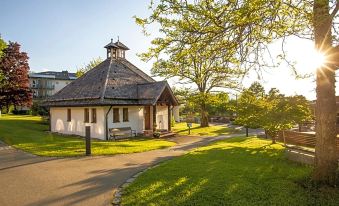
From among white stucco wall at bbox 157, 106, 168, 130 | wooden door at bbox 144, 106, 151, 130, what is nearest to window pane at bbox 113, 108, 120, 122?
wooden door at bbox 144, 106, 151, 130

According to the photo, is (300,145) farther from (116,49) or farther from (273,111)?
(116,49)

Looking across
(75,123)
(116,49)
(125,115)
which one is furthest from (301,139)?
(116,49)

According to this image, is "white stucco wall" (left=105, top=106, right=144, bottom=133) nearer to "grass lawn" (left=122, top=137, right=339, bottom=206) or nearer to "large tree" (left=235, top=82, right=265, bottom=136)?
"large tree" (left=235, top=82, right=265, bottom=136)

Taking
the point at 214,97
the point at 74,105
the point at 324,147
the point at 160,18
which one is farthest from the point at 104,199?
the point at 214,97

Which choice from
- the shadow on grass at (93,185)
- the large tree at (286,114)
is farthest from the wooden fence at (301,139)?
the shadow on grass at (93,185)

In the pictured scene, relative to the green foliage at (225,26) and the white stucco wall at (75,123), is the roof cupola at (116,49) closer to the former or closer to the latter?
the white stucco wall at (75,123)

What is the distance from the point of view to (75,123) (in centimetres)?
2816

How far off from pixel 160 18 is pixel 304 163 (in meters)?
7.80

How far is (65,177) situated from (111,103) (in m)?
14.0

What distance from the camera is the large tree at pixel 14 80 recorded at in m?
47.7

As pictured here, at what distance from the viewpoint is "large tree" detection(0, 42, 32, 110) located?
157ft

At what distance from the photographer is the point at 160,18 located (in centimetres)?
930

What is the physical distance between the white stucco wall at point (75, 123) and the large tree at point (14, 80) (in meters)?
20.5

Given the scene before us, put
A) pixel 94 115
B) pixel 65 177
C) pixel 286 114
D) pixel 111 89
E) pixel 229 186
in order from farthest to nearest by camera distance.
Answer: pixel 111 89
pixel 94 115
pixel 286 114
pixel 65 177
pixel 229 186
